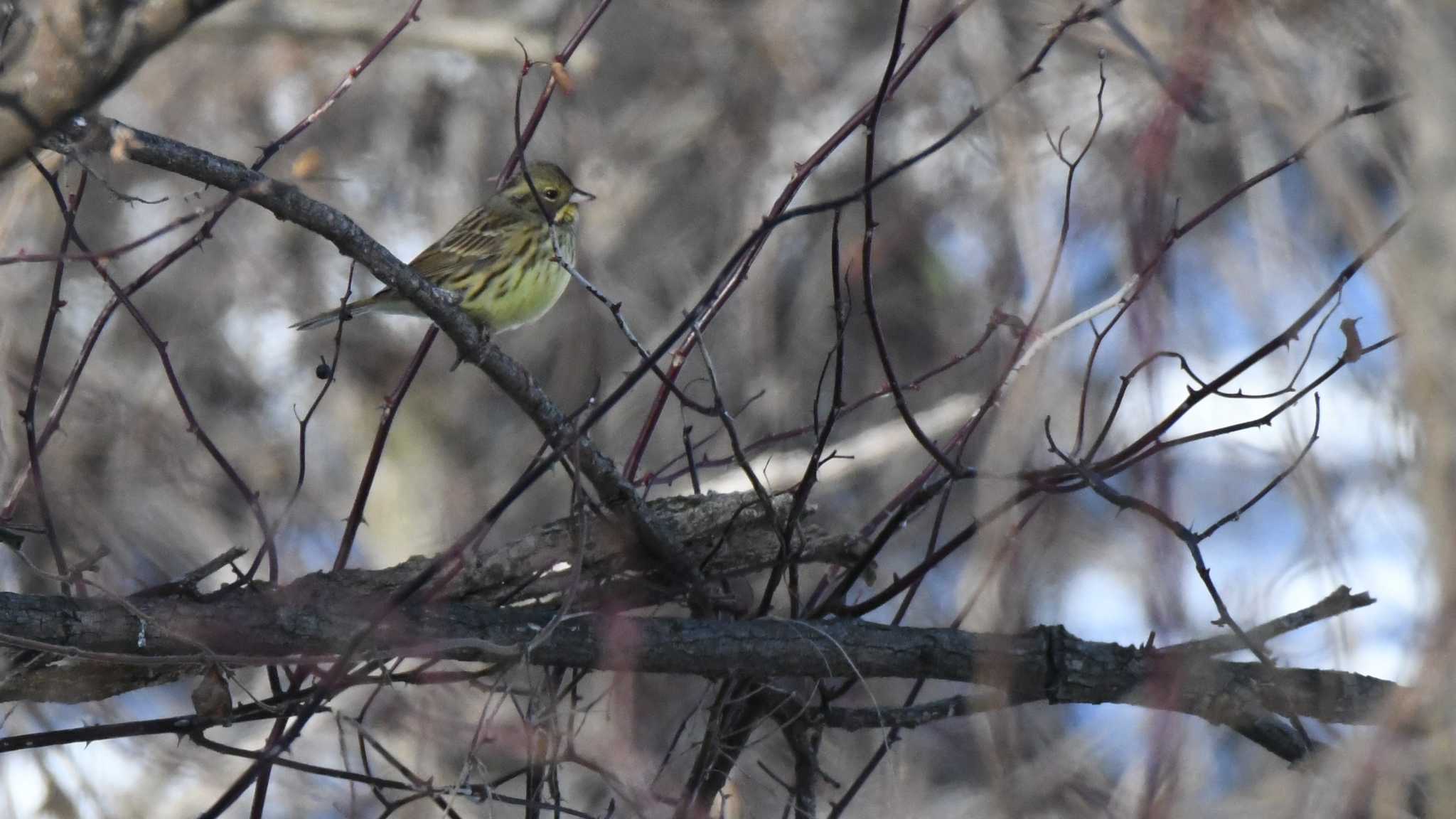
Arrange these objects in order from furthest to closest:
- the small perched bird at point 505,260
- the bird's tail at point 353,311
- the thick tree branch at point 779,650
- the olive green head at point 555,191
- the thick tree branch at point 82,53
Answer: the olive green head at point 555,191 < the small perched bird at point 505,260 < the bird's tail at point 353,311 < the thick tree branch at point 779,650 < the thick tree branch at point 82,53

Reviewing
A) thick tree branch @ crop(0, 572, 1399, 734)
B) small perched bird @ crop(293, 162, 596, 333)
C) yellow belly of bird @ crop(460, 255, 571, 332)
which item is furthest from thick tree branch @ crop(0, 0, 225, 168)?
yellow belly of bird @ crop(460, 255, 571, 332)

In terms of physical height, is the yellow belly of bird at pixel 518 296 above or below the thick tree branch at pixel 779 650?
above

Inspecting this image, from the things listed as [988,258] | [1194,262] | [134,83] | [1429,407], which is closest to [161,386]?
[134,83]

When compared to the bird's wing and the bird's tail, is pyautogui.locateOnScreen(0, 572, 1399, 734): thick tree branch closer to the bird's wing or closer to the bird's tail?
the bird's tail

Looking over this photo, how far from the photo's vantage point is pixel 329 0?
10133 millimetres

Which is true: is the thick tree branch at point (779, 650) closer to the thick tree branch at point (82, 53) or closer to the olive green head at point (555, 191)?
the thick tree branch at point (82, 53)

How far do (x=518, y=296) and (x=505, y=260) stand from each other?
0.68 ft

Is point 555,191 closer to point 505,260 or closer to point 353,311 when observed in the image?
point 505,260

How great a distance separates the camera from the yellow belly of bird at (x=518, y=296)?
475cm

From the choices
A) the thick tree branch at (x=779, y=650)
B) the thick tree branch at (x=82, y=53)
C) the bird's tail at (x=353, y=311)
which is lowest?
the thick tree branch at (x=779, y=650)

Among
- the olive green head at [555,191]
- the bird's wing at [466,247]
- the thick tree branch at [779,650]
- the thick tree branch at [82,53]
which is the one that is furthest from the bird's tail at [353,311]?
the thick tree branch at [82,53]

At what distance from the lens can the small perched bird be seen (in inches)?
187

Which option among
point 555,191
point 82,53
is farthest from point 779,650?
point 555,191

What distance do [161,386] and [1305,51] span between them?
6.71 meters
